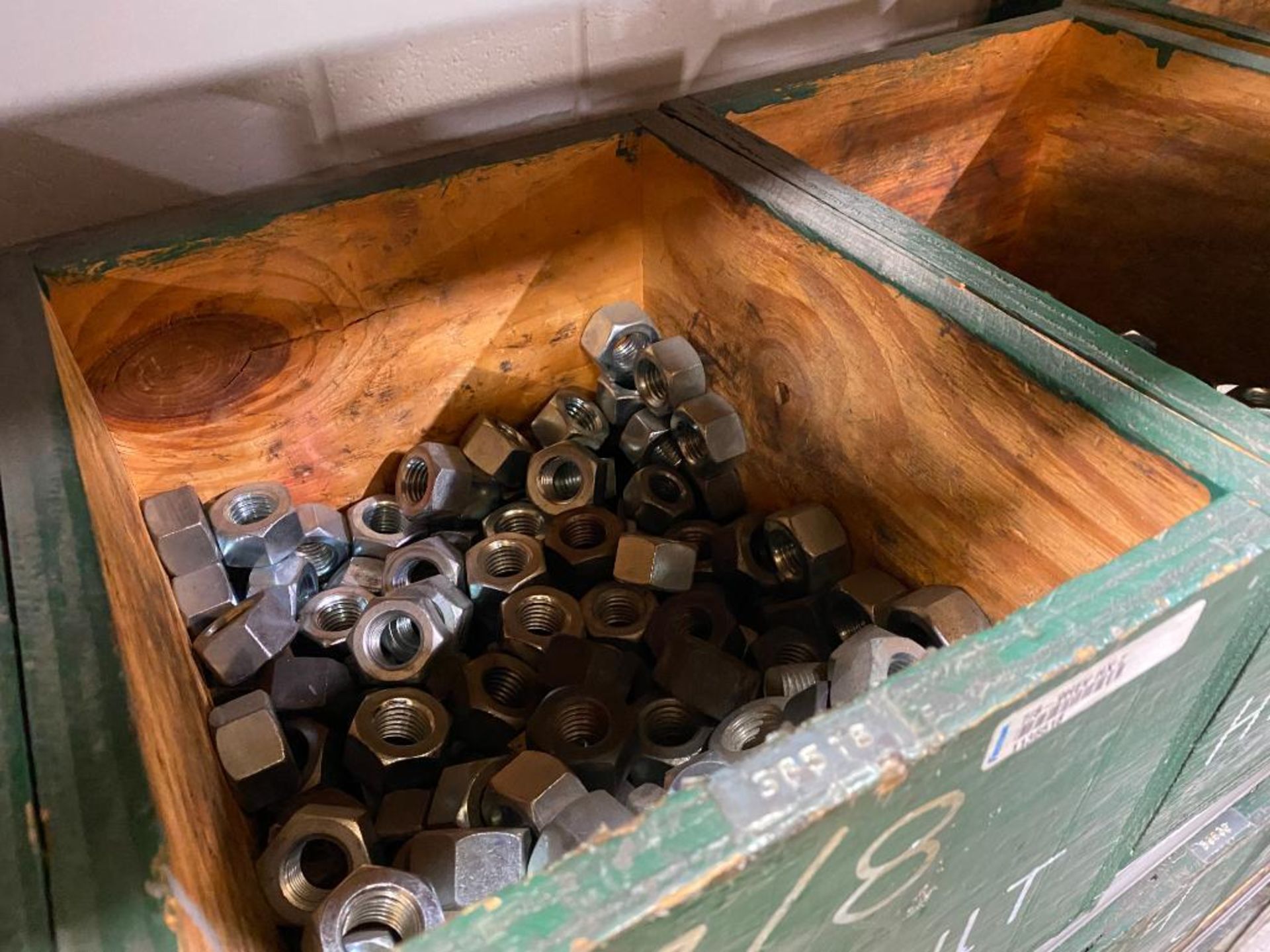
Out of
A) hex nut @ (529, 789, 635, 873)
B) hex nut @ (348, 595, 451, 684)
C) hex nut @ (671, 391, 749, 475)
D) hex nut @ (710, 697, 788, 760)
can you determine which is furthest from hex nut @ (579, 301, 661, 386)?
hex nut @ (529, 789, 635, 873)

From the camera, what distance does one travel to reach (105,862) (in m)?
0.52

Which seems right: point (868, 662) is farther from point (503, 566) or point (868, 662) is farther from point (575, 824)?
point (503, 566)

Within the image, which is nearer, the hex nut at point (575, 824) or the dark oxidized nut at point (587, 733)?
the hex nut at point (575, 824)

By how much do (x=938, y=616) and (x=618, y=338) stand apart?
601 mm

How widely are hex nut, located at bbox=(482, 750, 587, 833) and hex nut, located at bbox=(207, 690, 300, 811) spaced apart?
0.67 feet

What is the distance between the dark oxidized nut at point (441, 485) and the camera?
1239mm

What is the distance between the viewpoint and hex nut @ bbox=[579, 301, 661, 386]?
1.33 metres

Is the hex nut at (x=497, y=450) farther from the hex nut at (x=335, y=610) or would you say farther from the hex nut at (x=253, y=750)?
the hex nut at (x=253, y=750)

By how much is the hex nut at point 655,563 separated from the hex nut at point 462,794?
11.8 inches

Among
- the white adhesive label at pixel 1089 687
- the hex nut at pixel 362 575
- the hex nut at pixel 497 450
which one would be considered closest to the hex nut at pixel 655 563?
the hex nut at pixel 497 450

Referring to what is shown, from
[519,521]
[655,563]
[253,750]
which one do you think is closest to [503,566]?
[519,521]

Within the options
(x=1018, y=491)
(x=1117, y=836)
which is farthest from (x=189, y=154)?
(x=1117, y=836)

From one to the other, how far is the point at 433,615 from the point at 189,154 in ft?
2.16

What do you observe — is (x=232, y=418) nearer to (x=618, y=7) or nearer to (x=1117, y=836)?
(x=618, y=7)
